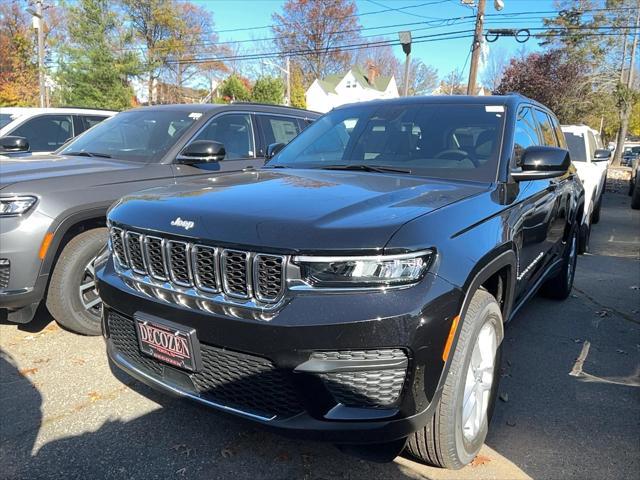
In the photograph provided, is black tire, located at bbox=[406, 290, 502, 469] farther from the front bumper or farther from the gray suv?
the gray suv

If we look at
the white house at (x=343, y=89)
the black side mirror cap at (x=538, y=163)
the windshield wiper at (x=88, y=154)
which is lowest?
the windshield wiper at (x=88, y=154)

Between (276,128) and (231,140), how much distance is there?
69 centimetres

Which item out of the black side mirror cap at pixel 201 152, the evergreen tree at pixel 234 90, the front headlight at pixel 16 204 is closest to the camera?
the front headlight at pixel 16 204

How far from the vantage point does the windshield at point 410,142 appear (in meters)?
3.07

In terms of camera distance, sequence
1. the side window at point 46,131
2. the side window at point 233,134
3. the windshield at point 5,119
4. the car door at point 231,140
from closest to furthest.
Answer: the car door at point 231,140, the side window at point 233,134, the side window at point 46,131, the windshield at point 5,119

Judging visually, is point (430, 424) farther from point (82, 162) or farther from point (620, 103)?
point (620, 103)

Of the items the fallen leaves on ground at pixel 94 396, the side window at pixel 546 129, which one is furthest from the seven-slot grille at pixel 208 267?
the side window at pixel 546 129

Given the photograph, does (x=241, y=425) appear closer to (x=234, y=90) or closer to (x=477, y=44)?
(x=477, y=44)

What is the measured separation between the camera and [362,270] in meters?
1.91

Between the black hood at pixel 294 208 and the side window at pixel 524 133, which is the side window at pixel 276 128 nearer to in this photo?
the side window at pixel 524 133

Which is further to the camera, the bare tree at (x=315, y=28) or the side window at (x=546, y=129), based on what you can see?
the bare tree at (x=315, y=28)

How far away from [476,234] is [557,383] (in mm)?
1705

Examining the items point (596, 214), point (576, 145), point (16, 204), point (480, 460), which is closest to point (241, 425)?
point (480, 460)

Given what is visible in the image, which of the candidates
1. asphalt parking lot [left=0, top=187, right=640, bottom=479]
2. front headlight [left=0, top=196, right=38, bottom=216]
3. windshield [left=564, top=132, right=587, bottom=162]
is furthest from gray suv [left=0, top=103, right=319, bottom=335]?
windshield [left=564, top=132, right=587, bottom=162]
